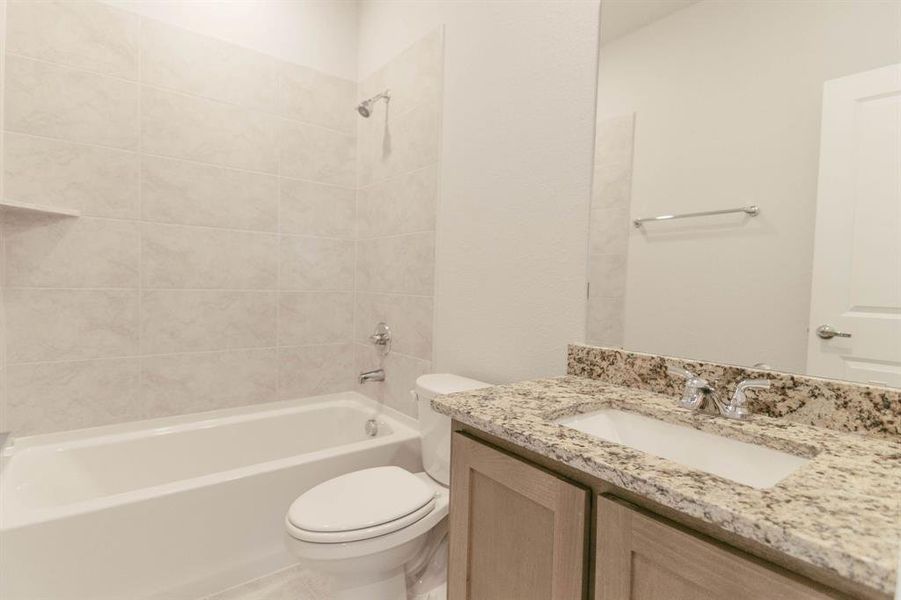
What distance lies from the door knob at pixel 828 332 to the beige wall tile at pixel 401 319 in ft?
4.50

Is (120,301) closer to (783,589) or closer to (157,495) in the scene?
(157,495)

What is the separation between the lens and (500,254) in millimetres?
1646

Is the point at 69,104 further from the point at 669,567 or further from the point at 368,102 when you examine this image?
the point at 669,567

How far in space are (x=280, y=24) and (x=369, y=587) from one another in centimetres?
251

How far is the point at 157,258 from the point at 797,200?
228 centimetres

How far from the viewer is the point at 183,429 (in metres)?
2.00

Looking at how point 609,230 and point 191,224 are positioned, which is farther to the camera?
point 191,224

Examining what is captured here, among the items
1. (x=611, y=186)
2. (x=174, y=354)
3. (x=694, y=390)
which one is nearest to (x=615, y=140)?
(x=611, y=186)

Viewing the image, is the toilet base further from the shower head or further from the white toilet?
the shower head

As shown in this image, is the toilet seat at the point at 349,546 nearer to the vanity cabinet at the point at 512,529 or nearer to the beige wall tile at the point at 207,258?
the vanity cabinet at the point at 512,529

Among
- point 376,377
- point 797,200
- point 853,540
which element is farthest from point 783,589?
point 376,377

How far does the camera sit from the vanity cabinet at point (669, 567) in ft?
1.71

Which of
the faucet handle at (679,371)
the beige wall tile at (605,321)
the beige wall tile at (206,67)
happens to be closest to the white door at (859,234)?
the faucet handle at (679,371)

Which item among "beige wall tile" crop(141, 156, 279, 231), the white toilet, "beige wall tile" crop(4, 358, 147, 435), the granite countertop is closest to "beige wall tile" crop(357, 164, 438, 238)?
"beige wall tile" crop(141, 156, 279, 231)
